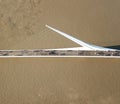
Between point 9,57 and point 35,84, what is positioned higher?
point 9,57

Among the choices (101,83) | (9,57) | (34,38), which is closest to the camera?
(101,83)

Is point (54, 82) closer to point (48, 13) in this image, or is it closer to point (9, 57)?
point (9, 57)

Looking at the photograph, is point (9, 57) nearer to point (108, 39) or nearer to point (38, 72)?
point (38, 72)

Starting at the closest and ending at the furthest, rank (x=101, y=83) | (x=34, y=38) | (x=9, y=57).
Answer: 1. (x=101, y=83)
2. (x=9, y=57)
3. (x=34, y=38)

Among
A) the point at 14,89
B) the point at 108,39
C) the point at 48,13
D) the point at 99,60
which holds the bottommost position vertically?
the point at 14,89

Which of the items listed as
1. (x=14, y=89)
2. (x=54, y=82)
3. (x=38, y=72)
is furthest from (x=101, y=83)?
(x=14, y=89)

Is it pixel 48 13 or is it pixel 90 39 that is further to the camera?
pixel 48 13

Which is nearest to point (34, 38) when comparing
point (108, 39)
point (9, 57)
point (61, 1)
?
point (9, 57)
